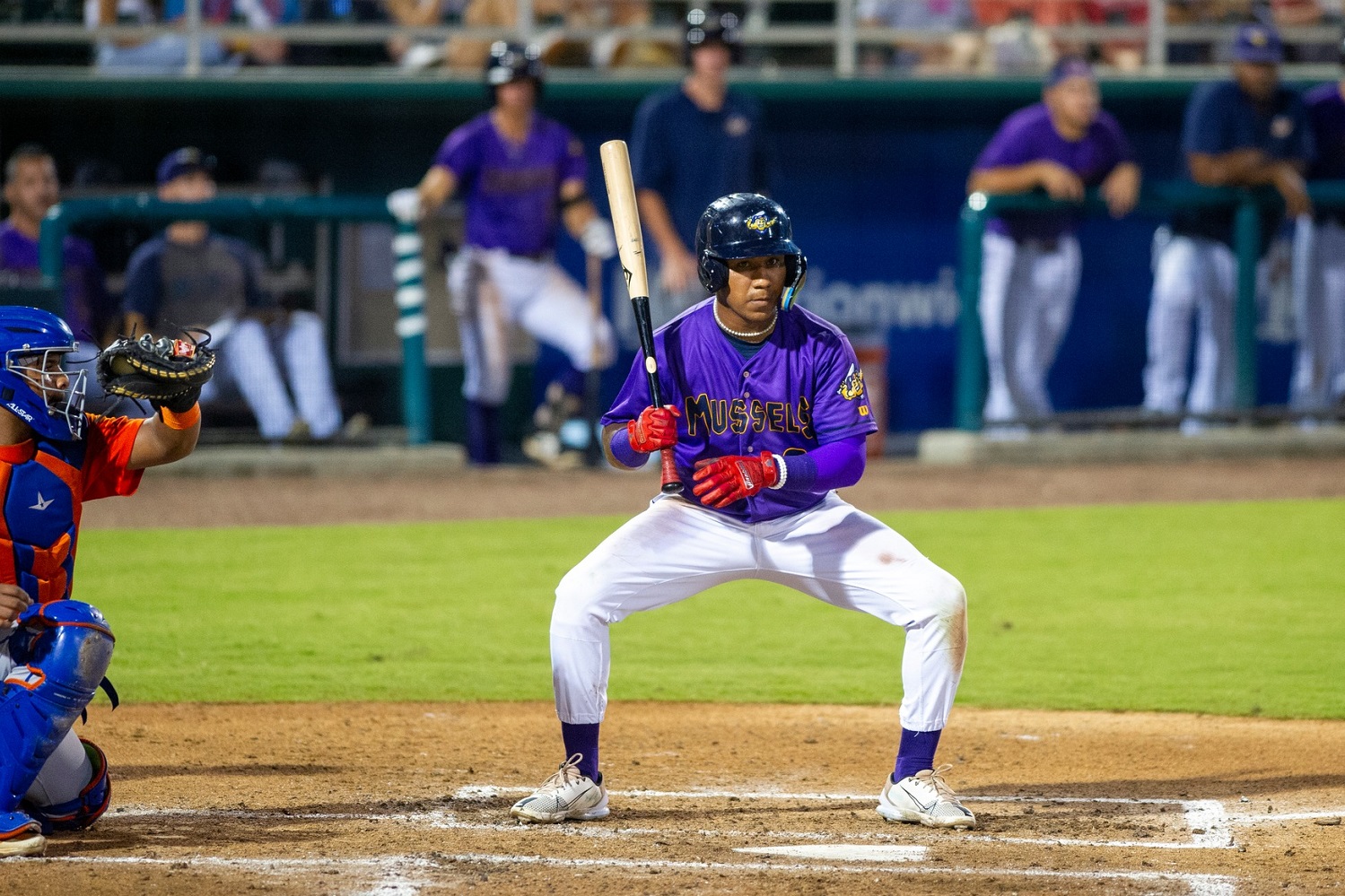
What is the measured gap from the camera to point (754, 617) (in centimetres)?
750

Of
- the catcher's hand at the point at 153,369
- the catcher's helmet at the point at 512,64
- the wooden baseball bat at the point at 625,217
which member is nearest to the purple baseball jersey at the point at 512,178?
the catcher's helmet at the point at 512,64

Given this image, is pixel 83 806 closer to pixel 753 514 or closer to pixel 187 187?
pixel 753 514

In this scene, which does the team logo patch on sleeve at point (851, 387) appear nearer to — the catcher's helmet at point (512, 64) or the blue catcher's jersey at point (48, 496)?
the blue catcher's jersey at point (48, 496)

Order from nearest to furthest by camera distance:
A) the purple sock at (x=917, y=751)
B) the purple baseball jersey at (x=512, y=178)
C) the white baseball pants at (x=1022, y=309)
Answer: the purple sock at (x=917, y=751) → the purple baseball jersey at (x=512, y=178) → the white baseball pants at (x=1022, y=309)

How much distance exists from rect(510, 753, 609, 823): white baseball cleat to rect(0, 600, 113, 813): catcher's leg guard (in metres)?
1.08

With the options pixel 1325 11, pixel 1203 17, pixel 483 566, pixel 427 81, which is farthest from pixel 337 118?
pixel 1325 11

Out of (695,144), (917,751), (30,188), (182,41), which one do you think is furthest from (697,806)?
(182,41)

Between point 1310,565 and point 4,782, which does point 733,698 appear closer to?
point 4,782

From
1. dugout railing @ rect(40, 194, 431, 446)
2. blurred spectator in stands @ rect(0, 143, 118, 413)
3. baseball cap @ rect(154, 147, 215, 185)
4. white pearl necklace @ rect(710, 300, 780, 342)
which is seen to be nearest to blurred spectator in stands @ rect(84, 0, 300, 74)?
blurred spectator in stands @ rect(0, 143, 118, 413)

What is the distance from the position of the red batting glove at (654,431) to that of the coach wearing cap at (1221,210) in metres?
7.07

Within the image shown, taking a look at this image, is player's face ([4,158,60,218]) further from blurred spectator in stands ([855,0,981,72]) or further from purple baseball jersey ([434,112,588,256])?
blurred spectator in stands ([855,0,981,72])

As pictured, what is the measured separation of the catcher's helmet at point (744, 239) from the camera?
4.44 m

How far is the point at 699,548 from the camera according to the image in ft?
14.8

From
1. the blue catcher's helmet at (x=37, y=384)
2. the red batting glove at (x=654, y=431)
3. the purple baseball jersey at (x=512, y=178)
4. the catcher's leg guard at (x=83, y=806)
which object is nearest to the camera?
the blue catcher's helmet at (x=37, y=384)
